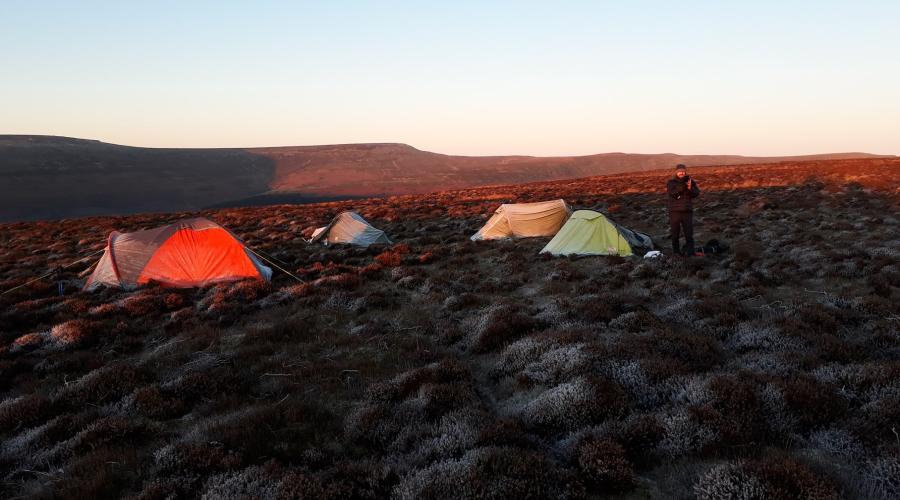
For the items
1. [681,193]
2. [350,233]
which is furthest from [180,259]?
[681,193]

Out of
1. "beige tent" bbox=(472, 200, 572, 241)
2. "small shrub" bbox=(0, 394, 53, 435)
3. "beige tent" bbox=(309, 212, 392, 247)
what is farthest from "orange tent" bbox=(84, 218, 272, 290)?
"beige tent" bbox=(472, 200, 572, 241)

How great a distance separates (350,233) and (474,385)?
701 inches

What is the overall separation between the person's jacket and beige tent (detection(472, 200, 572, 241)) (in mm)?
6497

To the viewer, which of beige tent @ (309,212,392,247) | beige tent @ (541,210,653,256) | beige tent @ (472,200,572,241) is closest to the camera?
beige tent @ (541,210,653,256)

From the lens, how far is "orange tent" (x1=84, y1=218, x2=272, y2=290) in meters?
15.3

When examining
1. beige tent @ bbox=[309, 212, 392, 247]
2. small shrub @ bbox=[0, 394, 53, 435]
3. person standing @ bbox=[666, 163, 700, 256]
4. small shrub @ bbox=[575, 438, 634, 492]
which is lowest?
small shrub @ bbox=[0, 394, 53, 435]

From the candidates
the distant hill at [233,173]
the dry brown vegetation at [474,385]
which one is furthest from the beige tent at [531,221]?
the distant hill at [233,173]

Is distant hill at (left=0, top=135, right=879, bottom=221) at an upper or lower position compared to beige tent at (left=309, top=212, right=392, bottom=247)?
upper

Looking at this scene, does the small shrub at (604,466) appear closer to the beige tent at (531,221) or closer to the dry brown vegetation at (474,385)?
the dry brown vegetation at (474,385)

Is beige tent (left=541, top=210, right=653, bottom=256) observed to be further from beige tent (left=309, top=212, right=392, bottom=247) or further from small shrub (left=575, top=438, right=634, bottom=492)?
small shrub (left=575, top=438, right=634, bottom=492)

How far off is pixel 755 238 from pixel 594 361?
16670 mm

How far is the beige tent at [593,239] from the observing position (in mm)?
17312

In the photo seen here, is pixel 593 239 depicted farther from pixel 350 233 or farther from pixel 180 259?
pixel 180 259

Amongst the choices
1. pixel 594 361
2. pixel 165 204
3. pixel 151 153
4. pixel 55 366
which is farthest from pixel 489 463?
pixel 151 153
